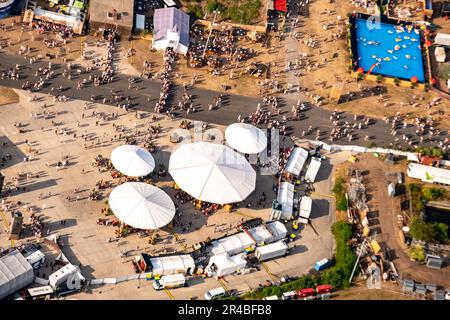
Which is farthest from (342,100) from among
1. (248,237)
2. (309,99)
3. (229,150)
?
(248,237)

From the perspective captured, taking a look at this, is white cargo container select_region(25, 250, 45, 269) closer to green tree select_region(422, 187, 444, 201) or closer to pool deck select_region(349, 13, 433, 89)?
green tree select_region(422, 187, 444, 201)

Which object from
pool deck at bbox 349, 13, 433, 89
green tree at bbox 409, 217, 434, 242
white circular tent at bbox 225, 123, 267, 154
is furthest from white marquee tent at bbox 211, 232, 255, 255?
pool deck at bbox 349, 13, 433, 89

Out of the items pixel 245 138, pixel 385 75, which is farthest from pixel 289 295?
pixel 385 75

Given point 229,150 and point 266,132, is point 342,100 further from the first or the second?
point 229,150

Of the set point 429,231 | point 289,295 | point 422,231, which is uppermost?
point 429,231

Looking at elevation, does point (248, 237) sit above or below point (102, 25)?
below

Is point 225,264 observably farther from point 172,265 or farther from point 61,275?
point 61,275

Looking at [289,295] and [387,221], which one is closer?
[289,295]
